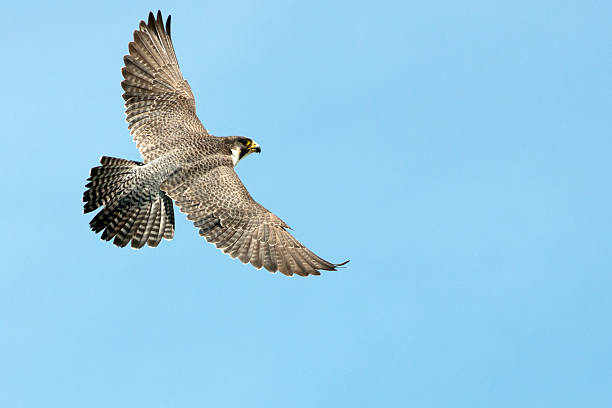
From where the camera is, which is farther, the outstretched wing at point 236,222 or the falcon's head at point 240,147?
the falcon's head at point 240,147

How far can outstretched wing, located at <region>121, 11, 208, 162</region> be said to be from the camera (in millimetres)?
17109

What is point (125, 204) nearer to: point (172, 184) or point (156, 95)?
point (172, 184)

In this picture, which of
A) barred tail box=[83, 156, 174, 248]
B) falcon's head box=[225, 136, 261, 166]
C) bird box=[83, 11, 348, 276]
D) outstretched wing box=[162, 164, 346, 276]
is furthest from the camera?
falcon's head box=[225, 136, 261, 166]

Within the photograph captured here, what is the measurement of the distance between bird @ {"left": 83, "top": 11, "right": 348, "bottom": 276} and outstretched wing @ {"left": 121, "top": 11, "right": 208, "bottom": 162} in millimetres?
20

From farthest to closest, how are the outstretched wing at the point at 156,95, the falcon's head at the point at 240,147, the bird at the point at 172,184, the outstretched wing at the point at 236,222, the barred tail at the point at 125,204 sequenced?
1. the falcon's head at the point at 240,147
2. the outstretched wing at the point at 156,95
3. the barred tail at the point at 125,204
4. the bird at the point at 172,184
5. the outstretched wing at the point at 236,222

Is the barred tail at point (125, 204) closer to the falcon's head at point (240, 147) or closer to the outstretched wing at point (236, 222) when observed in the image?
the outstretched wing at point (236, 222)

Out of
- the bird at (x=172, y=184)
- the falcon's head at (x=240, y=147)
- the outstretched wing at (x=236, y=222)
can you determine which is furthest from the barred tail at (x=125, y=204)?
the falcon's head at (x=240, y=147)

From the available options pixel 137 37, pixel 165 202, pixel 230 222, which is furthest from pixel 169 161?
pixel 137 37

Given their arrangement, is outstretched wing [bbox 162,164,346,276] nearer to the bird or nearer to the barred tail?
the bird

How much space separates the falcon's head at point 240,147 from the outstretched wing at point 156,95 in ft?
2.14

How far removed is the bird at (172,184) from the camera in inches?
605

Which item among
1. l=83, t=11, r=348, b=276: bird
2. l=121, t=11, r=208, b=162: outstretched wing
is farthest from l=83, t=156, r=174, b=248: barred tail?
l=121, t=11, r=208, b=162: outstretched wing

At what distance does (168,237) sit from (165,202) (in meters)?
0.67

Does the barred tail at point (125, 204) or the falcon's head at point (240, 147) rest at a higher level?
the falcon's head at point (240, 147)
